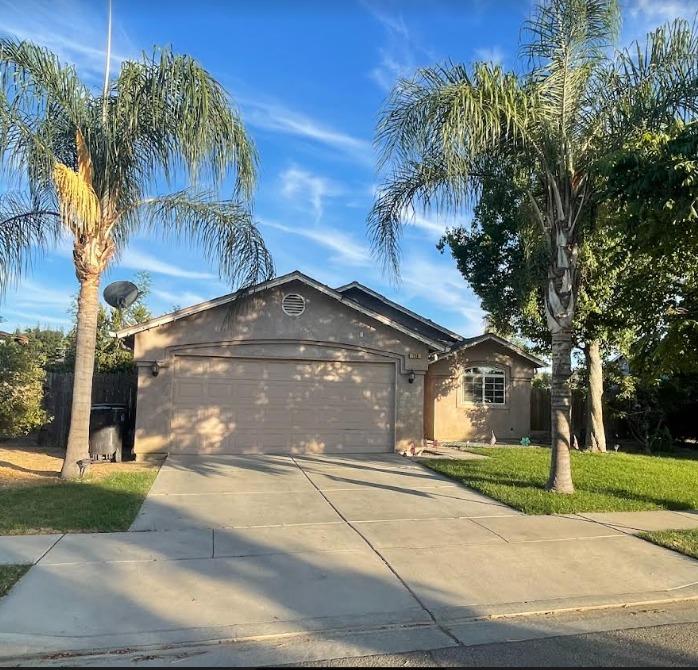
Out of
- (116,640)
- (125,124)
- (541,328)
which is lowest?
(116,640)

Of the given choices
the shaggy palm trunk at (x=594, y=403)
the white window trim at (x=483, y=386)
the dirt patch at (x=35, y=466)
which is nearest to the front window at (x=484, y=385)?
the white window trim at (x=483, y=386)

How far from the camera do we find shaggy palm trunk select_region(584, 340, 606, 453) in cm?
1764

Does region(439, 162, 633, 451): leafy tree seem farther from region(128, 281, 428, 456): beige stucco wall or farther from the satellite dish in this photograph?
the satellite dish

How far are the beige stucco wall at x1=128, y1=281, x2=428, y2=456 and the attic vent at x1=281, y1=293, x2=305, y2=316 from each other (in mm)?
98

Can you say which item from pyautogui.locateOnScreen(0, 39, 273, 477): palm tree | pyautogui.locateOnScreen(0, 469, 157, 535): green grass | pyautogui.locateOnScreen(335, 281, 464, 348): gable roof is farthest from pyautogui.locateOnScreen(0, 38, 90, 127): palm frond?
pyautogui.locateOnScreen(335, 281, 464, 348): gable roof

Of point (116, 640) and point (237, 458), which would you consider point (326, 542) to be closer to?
point (116, 640)

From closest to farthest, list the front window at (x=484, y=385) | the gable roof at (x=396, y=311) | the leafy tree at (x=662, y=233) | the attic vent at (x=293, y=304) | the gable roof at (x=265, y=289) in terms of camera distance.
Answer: the leafy tree at (x=662, y=233) < the gable roof at (x=265, y=289) < the attic vent at (x=293, y=304) < the front window at (x=484, y=385) < the gable roof at (x=396, y=311)

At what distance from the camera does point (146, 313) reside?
80.2 feet

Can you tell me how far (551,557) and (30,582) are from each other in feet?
16.8

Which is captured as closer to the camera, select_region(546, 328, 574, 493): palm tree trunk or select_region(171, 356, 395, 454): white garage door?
select_region(546, 328, 574, 493): palm tree trunk

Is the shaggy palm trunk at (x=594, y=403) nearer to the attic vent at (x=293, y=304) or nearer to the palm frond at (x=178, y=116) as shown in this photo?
the attic vent at (x=293, y=304)

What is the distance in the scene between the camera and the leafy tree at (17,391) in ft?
38.1

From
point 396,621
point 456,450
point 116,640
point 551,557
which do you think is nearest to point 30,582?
point 116,640

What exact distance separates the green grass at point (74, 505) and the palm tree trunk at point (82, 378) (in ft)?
1.68
